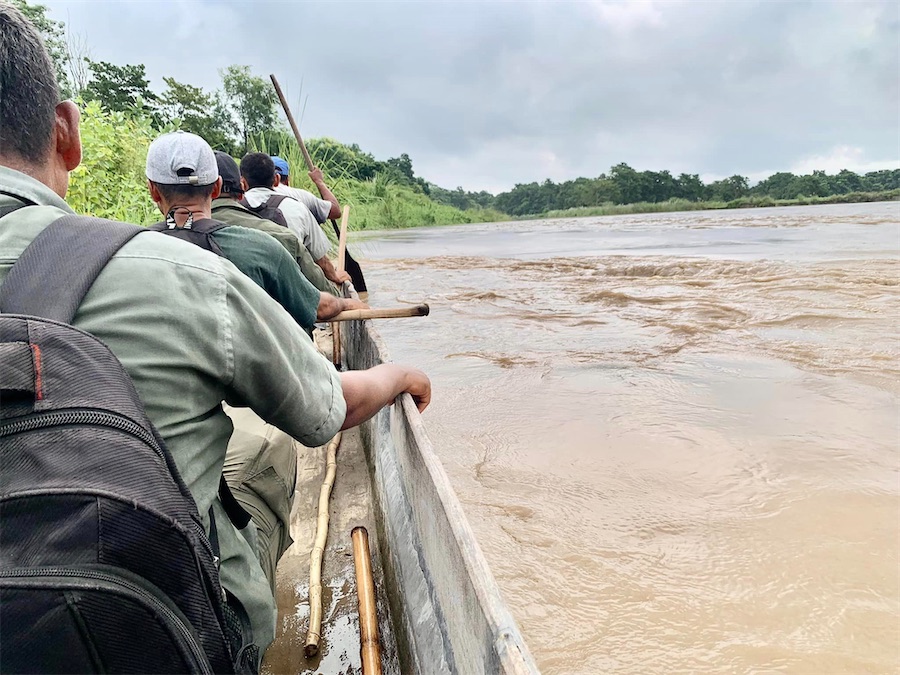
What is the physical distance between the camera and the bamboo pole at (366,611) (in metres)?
1.59

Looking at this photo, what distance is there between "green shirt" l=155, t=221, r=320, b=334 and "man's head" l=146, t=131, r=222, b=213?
5.6 inches

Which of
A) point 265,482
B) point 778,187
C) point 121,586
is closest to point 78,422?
point 121,586

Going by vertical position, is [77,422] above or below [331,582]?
above

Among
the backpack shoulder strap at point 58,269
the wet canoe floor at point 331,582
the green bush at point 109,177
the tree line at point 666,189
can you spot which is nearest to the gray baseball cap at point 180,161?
the backpack shoulder strap at point 58,269

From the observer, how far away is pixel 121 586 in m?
0.68

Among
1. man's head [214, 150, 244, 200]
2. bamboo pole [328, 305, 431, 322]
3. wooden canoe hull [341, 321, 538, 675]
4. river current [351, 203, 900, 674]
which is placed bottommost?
river current [351, 203, 900, 674]

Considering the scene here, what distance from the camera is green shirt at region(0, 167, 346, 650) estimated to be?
0.81m

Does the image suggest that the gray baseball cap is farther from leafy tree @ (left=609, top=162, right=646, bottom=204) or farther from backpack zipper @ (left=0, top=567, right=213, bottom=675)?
leafy tree @ (left=609, top=162, right=646, bottom=204)

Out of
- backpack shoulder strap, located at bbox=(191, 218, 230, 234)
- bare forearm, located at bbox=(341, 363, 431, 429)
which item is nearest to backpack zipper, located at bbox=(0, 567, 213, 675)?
bare forearm, located at bbox=(341, 363, 431, 429)

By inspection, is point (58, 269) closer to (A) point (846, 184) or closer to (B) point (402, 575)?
(B) point (402, 575)

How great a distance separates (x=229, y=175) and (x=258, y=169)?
918mm

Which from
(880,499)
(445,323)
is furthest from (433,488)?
(445,323)

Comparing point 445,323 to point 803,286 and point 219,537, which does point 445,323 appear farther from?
point 219,537

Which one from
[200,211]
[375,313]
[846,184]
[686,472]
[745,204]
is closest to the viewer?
[200,211]
